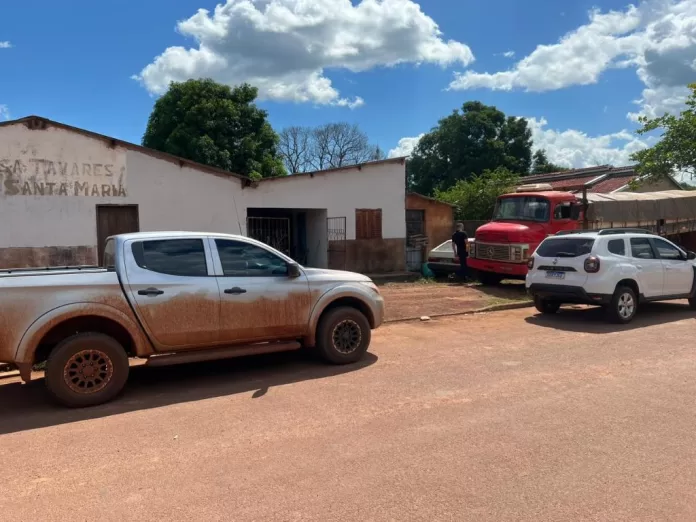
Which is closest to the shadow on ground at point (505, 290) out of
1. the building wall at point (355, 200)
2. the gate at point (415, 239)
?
the building wall at point (355, 200)

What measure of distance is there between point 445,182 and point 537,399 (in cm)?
3940

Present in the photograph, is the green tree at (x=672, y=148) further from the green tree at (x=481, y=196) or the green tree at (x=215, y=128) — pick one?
the green tree at (x=215, y=128)

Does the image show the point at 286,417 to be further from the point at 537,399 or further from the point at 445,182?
the point at 445,182

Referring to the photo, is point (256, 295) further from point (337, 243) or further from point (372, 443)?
point (337, 243)

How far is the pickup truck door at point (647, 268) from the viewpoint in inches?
402

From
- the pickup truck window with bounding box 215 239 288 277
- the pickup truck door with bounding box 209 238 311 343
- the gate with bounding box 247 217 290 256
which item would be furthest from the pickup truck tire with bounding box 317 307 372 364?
the gate with bounding box 247 217 290 256

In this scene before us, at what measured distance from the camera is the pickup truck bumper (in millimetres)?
13539

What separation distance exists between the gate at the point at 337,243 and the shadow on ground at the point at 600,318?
23.6 ft

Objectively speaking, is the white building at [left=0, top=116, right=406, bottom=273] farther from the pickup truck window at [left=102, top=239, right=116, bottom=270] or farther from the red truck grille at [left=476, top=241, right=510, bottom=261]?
the pickup truck window at [left=102, top=239, right=116, bottom=270]

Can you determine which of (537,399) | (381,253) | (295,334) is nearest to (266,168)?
(381,253)

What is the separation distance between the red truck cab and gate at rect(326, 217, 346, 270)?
404 centimetres

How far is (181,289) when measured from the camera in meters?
6.04

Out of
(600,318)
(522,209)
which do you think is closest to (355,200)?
(522,209)

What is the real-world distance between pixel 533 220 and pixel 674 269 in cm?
398
